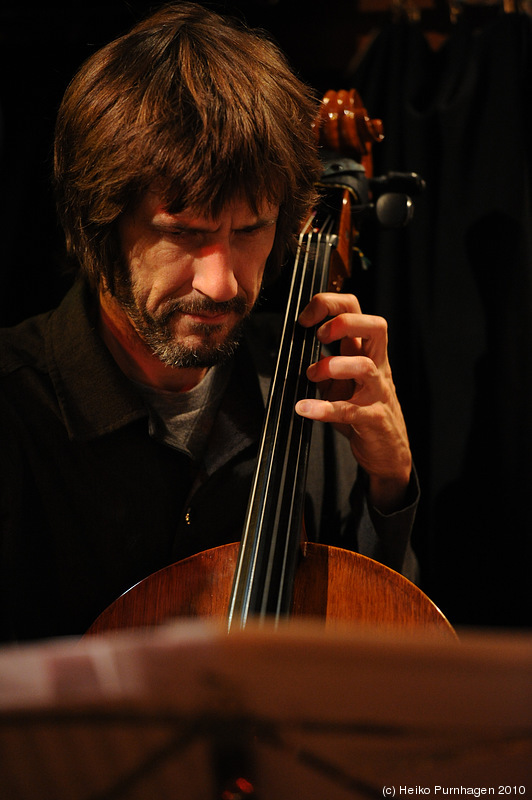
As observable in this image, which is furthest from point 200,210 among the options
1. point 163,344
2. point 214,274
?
point 163,344

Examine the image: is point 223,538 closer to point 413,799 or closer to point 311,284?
point 311,284

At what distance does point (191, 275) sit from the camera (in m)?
1.05

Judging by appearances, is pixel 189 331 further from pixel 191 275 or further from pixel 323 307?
pixel 323 307

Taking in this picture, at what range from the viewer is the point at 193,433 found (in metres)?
1.22

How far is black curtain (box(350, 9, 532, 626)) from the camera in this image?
1.48 metres

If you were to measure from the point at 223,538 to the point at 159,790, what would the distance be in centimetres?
72

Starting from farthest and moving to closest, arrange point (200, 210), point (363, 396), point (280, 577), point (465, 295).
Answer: point (465, 295) < point (363, 396) < point (200, 210) < point (280, 577)

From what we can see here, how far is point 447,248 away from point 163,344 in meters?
0.78

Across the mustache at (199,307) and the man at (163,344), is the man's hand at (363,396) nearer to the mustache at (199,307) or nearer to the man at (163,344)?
the man at (163,344)

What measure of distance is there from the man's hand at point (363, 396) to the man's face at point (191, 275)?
13cm

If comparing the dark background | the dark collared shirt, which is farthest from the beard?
the dark background

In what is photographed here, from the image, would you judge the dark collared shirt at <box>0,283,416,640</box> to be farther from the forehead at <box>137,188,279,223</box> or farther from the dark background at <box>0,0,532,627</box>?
the dark background at <box>0,0,532,627</box>

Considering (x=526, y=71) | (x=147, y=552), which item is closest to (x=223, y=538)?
(x=147, y=552)

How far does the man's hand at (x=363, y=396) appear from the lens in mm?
1058
